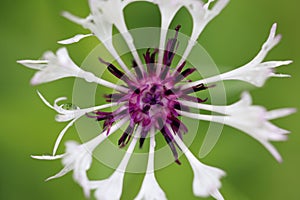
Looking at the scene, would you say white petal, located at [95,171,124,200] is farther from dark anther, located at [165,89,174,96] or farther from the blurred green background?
the blurred green background

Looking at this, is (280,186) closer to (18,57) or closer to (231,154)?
(231,154)

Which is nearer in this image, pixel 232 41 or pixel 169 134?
pixel 169 134

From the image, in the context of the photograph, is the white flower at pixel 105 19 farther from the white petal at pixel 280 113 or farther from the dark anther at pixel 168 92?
the white petal at pixel 280 113

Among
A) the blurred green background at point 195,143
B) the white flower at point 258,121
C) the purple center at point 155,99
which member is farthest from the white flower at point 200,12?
the blurred green background at point 195,143

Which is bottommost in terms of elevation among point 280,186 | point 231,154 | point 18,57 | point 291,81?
point 280,186

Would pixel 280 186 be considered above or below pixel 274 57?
below

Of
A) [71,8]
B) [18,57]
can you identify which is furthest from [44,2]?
[18,57]

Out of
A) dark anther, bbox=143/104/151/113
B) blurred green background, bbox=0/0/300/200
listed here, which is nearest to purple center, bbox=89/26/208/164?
dark anther, bbox=143/104/151/113
